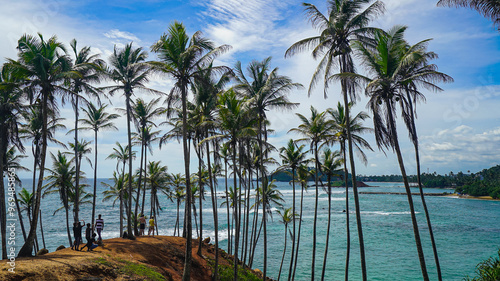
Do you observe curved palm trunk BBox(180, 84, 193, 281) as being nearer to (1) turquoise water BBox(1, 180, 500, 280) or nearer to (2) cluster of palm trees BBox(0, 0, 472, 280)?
(2) cluster of palm trees BBox(0, 0, 472, 280)

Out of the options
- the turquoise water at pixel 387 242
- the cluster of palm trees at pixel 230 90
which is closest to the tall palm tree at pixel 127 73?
the cluster of palm trees at pixel 230 90

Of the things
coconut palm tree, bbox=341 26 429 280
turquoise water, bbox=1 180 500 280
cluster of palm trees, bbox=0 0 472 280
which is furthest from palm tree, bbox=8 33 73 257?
turquoise water, bbox=1 180 500 280

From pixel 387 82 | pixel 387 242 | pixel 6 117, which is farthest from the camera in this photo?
pixel 387 242

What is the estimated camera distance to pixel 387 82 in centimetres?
1262

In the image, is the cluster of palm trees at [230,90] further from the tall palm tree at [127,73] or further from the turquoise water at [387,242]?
the turquoise water at [387,242]

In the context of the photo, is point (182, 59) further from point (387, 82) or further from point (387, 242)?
point (387, 242)

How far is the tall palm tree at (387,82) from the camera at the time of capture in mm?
12750

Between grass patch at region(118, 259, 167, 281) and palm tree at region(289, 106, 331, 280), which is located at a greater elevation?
palm tree at region(289, 106, 331, 280)

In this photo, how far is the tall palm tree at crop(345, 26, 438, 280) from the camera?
12.8 meters

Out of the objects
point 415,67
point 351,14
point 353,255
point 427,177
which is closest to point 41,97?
point 351,14

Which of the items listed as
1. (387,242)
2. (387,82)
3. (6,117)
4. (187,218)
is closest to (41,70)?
(6,117)

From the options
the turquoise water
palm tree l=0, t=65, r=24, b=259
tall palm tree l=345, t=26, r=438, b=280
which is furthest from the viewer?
the turquoise water

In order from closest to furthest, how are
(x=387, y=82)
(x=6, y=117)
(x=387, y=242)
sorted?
(x=387, y=82) → (x=6, y=117) → (x=387, y=242)

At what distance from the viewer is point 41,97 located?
1595 centimetres
